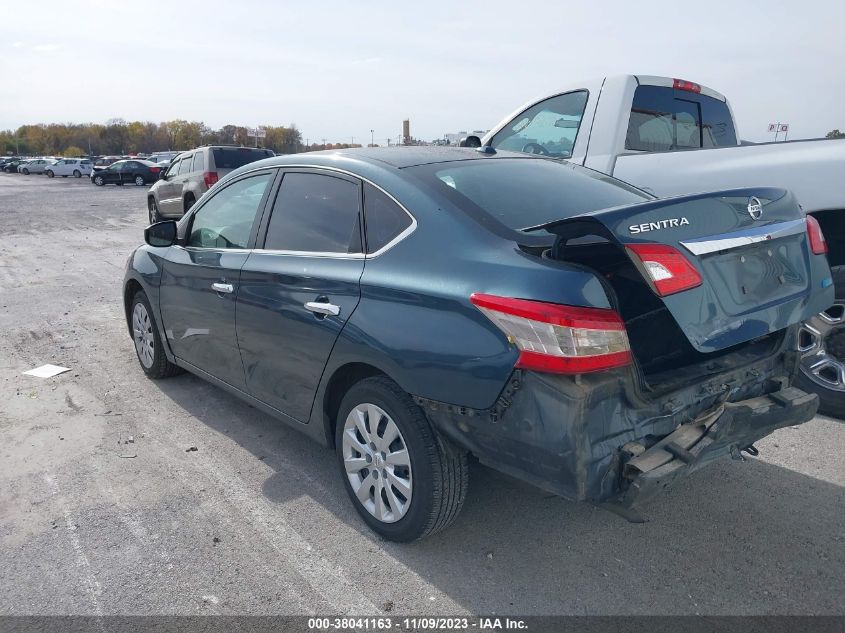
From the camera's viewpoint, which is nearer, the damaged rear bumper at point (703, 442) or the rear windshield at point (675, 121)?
the damaged rear bumper at point (703, 442)

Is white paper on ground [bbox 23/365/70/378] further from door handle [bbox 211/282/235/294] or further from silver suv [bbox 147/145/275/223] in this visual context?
silver suv [bbox 147/145/275/223]

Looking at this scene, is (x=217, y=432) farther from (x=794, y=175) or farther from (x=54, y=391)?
(x=794, y=175)

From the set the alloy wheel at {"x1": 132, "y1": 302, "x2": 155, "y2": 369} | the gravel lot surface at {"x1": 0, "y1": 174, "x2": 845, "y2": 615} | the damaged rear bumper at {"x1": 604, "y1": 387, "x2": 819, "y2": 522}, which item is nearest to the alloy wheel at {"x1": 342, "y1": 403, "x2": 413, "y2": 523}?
the gravel lot surface at {"x1": 0, "y1": 174, "x2": 845, "y2": 615}

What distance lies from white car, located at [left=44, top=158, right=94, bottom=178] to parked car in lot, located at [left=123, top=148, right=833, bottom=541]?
54495 mm

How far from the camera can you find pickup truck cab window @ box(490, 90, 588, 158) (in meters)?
5.78

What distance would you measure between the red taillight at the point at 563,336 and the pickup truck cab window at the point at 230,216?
2.09m

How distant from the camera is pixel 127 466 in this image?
3.95m

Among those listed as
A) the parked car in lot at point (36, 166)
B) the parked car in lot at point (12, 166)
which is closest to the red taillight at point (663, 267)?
the parked car in lot at point (36, 166)

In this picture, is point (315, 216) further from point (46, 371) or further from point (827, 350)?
point (46, 371)

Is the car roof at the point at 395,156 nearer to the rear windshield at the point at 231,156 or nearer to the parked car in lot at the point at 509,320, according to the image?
the parked car in lot at the point at 509,320

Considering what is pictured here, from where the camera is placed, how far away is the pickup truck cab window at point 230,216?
13.2ft

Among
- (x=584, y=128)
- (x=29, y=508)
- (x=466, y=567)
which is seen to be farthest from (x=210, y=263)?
(x=584, y=128)

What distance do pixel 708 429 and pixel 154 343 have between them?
13.2 ft

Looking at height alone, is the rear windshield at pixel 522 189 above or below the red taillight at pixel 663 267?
above
